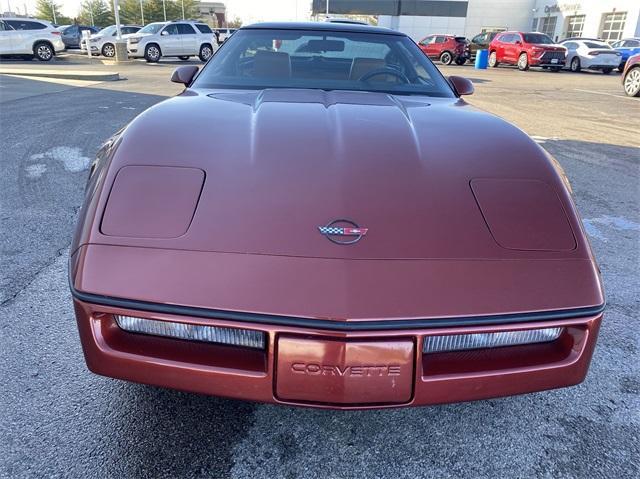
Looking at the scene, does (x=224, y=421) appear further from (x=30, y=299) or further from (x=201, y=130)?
(x=30, y=299)

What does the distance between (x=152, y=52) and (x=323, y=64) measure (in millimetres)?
19353

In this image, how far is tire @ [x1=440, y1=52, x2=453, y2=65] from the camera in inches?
945

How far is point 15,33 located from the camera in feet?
57.1

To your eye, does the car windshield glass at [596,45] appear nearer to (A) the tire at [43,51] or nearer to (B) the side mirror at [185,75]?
(A) the tire at [43,51]

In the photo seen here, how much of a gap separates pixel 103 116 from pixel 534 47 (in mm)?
19255

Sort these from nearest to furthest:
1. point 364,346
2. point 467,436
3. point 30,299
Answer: point 364,346
point 467,436
point 30,299

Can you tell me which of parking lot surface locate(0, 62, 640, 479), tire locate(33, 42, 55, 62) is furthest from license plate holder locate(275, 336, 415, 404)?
tire locate(33, 42, 55, 62)

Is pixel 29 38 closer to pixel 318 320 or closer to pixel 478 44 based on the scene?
pixel 478 44

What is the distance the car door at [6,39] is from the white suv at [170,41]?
4.11 meters

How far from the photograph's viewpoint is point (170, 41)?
19.8 metres

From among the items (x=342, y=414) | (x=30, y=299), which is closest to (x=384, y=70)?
(x=342, y=414)

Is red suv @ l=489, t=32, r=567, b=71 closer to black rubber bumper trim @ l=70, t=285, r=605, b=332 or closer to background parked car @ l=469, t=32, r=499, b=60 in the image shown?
background parked car @ l=469, t=32, r=499, b=60

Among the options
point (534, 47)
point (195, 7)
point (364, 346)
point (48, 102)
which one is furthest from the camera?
point (195, 7)

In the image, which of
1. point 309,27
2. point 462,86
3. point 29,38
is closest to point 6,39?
point 29,38
